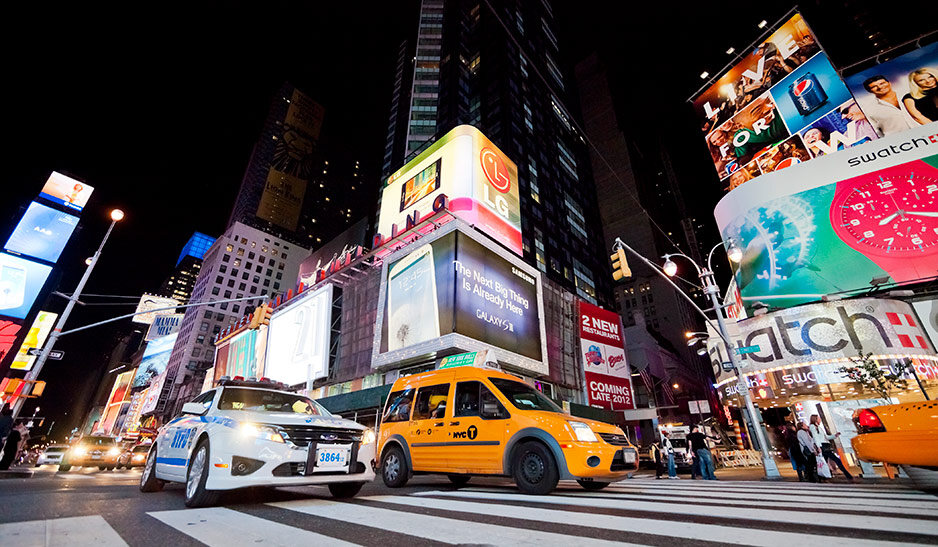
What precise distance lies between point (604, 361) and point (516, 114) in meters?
40.7

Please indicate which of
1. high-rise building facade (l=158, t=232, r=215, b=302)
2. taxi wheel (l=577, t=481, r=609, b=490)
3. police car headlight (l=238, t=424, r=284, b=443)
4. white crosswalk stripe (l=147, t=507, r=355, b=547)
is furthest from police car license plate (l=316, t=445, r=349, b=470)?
high-rise building facade (l=158, t=232, r=215, b=302)

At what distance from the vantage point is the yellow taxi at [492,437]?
5.68 m

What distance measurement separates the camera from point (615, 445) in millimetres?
6160

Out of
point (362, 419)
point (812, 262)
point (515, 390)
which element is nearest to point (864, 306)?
point (812, 262)

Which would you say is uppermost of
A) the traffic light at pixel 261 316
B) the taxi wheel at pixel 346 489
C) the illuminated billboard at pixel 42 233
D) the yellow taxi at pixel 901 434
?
the illuminated billboard at pixel 42 233

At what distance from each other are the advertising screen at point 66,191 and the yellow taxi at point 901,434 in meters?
43.1

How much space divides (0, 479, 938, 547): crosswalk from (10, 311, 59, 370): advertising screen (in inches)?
1260

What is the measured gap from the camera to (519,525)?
9.77ft

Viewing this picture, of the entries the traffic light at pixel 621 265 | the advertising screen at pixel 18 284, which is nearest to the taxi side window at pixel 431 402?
the traffic light at pixel 621 265

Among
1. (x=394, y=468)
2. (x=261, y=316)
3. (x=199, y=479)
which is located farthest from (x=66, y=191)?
(x=199, y=479)

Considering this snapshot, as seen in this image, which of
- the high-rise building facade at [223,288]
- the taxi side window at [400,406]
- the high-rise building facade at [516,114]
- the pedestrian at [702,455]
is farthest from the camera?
the high-rise building facade at [223,288]

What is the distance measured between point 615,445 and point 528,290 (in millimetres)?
22853

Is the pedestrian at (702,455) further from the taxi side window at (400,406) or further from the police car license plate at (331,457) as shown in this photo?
the police car license plate at (331,457)

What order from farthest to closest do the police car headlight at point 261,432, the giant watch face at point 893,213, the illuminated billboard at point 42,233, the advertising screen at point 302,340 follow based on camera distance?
the advertising screen at point 302,340 < the illuminated billboard at point 42,233 < the giant watch face at point 893,213 < the police car headlight at point 261,432
